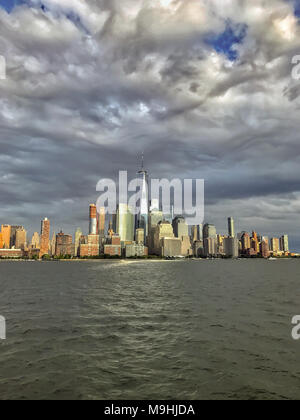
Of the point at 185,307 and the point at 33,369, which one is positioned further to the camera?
the point at 185,307

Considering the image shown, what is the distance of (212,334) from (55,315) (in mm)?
21473

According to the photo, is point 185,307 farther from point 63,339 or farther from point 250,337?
point 63,339

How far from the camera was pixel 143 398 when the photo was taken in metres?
15.6

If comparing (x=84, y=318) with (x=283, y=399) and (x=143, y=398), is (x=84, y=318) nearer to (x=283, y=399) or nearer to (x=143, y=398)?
(x=143, y=398)

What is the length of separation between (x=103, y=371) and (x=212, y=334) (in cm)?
1309

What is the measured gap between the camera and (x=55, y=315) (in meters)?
38.4

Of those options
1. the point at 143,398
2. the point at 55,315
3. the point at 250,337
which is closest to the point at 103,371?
the point at 143,398

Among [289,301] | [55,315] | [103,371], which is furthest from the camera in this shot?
[289,301]

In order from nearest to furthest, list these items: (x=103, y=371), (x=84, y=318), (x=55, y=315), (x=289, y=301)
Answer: (x=103, y=371) → (x=84, y=318) → (x=55, y=315) → (x=289, y=301)

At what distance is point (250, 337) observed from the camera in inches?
1087
